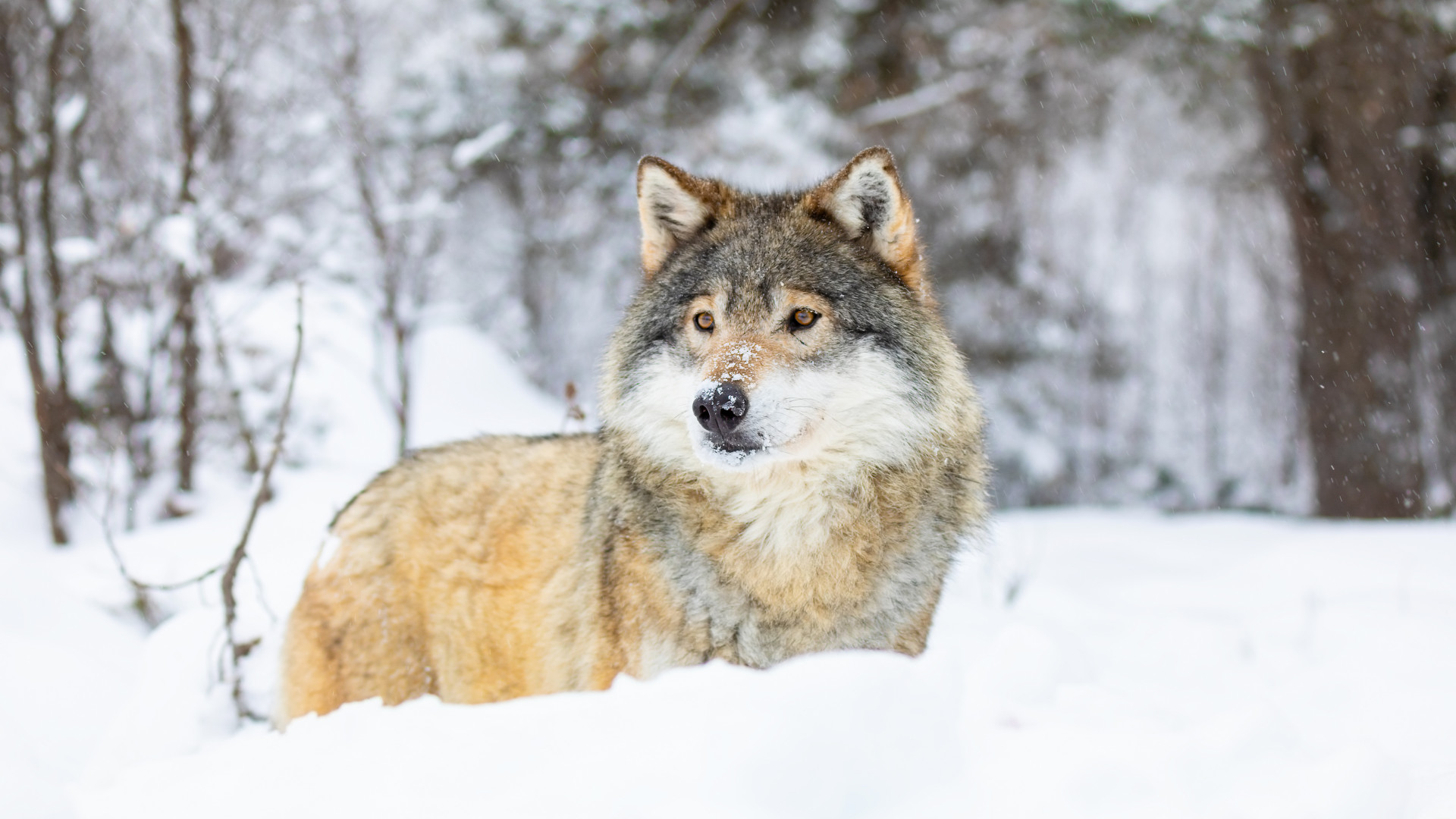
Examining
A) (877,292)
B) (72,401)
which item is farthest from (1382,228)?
(72,401)

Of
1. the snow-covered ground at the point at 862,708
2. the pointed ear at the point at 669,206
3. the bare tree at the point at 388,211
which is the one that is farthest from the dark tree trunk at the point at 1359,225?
the bare tree at the point at 388,211

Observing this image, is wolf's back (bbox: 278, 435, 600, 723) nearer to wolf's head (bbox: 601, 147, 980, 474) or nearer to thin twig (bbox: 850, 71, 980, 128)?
wolf's head (bbox: 601, 147, 980, 474)

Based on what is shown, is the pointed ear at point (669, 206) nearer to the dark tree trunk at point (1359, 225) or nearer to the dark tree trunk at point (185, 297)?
the dark tree trunk at point (185, 297)

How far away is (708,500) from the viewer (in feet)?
9.02

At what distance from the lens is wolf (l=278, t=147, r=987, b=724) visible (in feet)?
8.61

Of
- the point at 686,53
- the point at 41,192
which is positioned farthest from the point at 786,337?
the point at 686,53

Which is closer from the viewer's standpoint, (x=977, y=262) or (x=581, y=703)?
(x=581, y=703)

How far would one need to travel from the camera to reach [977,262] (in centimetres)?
1352

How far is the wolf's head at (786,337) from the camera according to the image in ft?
8.61

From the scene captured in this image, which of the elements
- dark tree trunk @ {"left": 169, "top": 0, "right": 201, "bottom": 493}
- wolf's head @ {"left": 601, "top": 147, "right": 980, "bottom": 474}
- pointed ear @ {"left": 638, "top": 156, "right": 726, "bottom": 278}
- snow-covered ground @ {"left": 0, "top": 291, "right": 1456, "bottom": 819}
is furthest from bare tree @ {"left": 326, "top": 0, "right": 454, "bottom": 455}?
wolf's head @ {"left": 601, "top": 147, "right": 980, "bottom": 474}

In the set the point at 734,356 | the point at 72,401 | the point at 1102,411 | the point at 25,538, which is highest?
the point at 734,356

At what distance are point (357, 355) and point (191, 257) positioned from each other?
5.99m

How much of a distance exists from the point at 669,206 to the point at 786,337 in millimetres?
715

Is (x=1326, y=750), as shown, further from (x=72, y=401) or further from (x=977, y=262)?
(x=977, y=262)
